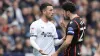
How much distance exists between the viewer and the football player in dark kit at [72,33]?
10.8 metres

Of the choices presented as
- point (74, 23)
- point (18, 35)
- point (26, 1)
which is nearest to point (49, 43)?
point (74, 23)

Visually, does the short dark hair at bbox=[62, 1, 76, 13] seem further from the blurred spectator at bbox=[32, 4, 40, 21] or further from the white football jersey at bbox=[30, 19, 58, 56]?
the blurred spectator at bbox=[32, 4, 40, 21]

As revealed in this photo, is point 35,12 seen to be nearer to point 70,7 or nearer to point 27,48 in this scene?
point 27,48

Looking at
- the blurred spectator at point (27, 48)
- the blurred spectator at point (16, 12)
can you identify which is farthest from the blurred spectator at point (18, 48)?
the blurred spectator at point (16, 12)

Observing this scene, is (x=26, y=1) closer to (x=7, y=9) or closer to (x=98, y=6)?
(x=7, y=9)

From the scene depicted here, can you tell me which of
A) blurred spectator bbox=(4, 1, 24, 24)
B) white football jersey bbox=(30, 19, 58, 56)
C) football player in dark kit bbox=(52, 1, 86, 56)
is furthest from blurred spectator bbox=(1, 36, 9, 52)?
football player in dark kit bbox=(52, 1, 86, 56)

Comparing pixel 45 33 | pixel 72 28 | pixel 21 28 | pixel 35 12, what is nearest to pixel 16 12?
pixel 21 28

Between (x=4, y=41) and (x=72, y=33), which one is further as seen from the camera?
(x=4, y=41)

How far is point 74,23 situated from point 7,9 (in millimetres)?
7007

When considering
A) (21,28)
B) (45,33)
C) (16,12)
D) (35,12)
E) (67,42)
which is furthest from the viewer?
(35,12)

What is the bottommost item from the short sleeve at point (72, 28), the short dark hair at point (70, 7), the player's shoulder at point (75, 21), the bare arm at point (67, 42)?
the bare arm at point (67, 42)

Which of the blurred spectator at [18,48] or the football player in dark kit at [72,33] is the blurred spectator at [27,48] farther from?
the football player in dark kit at [72,33]

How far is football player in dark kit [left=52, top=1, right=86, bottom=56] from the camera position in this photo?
10805 millimetres

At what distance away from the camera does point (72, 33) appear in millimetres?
10797
